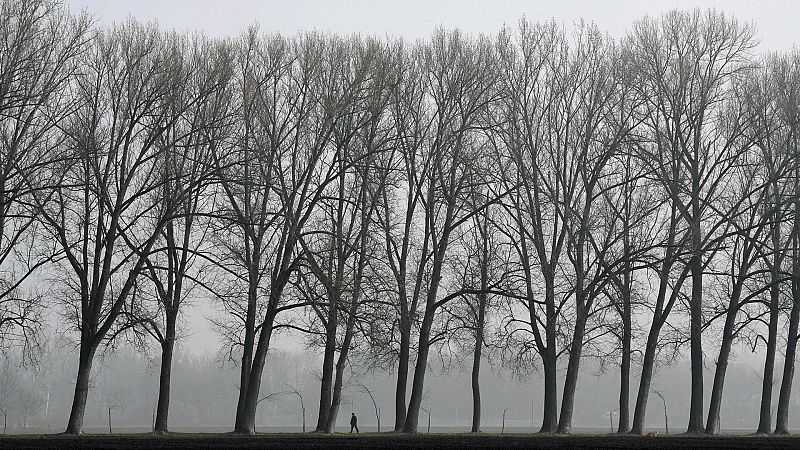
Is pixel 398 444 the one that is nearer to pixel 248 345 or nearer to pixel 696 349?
pixel 248 345

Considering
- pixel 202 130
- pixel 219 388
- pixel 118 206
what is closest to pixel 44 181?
pixel 118 206

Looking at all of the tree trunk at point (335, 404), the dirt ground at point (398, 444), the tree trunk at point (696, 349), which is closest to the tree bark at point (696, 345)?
the tree trunk at point (696, 349)

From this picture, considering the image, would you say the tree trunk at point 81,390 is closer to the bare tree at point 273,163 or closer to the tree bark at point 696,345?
the bare tree at point 273,163

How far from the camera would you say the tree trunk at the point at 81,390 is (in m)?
31.9

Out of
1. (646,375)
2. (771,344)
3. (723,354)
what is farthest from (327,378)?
(771,344)

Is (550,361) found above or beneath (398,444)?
above

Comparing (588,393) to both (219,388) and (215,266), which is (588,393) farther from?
(215,266)

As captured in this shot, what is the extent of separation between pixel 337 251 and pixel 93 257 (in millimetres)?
8203

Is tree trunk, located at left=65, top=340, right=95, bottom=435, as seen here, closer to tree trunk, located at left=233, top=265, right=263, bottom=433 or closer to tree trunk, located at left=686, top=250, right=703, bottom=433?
tree trunk, located at left=233, top=265, right=263, bottom=433

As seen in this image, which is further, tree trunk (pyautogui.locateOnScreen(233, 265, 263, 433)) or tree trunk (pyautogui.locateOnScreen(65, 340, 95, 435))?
tree trunk (pyautogui.locateOnScreen(233, 265, 263, 433))

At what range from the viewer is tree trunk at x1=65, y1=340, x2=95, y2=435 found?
3191 cm

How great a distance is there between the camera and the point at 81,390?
1264 inches

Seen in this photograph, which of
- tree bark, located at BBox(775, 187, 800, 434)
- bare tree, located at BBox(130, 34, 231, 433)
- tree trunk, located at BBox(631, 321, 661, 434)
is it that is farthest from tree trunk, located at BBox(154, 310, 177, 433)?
tree bark, located at BBox(775, 187, 800, 434)

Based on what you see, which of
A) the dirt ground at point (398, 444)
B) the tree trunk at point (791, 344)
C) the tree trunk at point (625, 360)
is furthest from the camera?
the tree trunk at point (791, 344)
